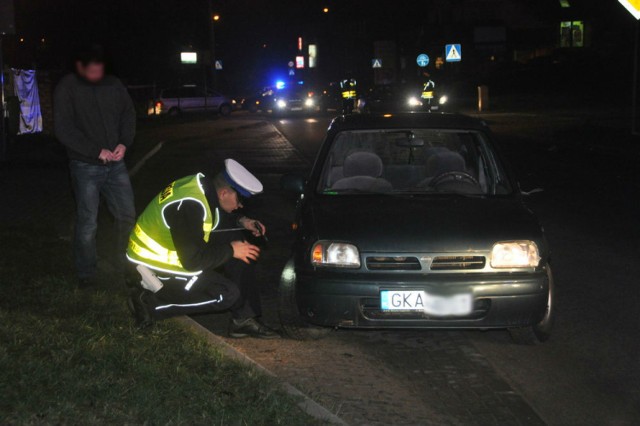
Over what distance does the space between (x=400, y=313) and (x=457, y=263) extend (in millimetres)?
470

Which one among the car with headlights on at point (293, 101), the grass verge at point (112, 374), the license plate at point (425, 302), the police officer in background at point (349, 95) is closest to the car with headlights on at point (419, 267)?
the license plate at point (425, 302)

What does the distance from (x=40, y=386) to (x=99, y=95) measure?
10.4ft

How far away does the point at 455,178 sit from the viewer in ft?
22.8

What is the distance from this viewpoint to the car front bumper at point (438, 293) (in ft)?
18.1

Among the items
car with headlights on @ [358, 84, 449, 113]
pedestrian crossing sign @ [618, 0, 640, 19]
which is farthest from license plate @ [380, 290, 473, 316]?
car with headlights on @ [358, 84, 449, 113]

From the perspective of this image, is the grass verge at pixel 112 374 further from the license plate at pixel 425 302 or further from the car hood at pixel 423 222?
the car hood at pixel 423 222

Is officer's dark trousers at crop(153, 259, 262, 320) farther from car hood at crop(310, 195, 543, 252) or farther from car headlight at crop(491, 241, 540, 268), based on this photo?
car headlight at crop(491, 241, 540, 268)

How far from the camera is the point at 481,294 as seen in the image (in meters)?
5.52

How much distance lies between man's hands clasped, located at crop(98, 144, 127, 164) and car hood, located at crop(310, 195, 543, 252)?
1662 millimetres

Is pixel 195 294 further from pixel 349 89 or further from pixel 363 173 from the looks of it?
pixel 349 89

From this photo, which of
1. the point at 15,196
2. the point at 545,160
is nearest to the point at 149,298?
the point at 15,196

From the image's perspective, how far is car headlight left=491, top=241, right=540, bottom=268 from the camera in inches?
222

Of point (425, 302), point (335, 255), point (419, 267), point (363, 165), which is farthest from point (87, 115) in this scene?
point (425, 302)

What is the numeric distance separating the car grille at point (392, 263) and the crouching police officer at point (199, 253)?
0.72m
